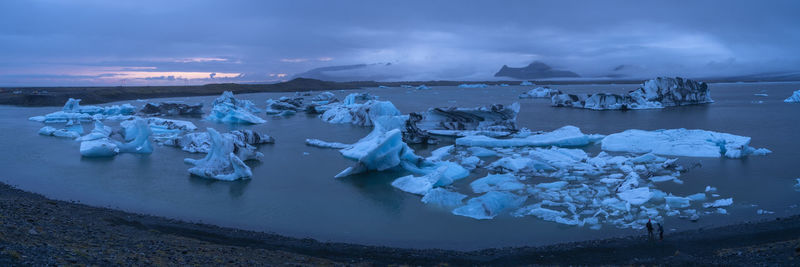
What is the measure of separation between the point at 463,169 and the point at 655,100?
27.6 metres

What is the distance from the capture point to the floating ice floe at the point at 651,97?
33469 mm

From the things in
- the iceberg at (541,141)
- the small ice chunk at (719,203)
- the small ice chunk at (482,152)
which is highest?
the iceberg at (541,141)

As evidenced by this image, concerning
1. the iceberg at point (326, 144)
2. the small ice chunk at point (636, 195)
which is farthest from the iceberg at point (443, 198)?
the iceberg at point (326, 144)

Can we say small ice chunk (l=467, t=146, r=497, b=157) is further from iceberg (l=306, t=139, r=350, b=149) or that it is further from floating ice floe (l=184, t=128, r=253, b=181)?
floating ice floe (l=184, t=128, r=253, b=181)

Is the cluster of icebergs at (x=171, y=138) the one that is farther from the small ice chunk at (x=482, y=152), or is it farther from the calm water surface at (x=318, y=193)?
the small ice chunk at (x=482, y=152)

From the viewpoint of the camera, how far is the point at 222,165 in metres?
12.3

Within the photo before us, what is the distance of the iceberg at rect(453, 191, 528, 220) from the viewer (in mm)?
8859

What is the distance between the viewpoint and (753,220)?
8.41 m

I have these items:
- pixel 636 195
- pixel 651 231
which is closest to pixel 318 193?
pixel 636 195

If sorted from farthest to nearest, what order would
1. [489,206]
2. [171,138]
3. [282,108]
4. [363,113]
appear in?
[282,108] → [363,113] → [171,138] → [489,206]

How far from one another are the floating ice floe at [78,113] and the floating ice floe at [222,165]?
18.8m

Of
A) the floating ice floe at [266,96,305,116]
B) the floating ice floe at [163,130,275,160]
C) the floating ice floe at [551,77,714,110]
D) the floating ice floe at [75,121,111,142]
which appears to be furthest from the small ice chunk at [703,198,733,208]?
the floating ice floe at [266,96,305,116]

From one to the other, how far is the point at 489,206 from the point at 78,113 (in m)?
28.2

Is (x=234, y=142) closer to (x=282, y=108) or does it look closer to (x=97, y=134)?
(x=97, y=134)
